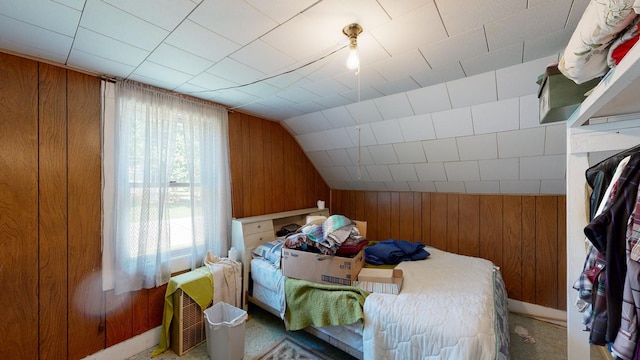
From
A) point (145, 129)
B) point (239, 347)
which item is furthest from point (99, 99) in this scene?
point (239, 347)

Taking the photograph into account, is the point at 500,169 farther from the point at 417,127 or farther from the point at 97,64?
the point at 97,64

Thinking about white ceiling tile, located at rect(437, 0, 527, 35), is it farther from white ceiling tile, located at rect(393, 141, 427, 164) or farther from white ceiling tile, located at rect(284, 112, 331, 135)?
white ceiling tile, located at rect(284, 112, 331, 135)

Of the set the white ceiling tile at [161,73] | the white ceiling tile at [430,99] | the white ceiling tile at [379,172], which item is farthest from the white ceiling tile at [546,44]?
the white ceiling tile at [161,73]

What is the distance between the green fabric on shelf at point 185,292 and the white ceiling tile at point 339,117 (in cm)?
209

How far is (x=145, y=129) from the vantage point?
82.1 inches

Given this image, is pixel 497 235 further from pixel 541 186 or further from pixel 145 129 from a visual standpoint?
pixel 145 129

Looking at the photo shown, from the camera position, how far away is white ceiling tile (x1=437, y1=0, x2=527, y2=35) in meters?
1.18

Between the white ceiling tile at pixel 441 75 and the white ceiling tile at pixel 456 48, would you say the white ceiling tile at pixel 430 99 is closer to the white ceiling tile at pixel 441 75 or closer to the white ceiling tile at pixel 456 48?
the white ceiling tile at pixel 441 75

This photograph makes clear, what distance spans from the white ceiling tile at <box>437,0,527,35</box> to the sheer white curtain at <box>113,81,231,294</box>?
2206 millimetres

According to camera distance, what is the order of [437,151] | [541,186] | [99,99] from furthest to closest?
[437,151] < [541,186] < [99,99]

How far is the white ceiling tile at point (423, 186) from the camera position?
3027mm

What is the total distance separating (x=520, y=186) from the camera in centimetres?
252

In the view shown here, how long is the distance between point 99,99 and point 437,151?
310 cm

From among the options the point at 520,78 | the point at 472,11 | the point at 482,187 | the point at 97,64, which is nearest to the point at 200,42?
the point at 97,64
